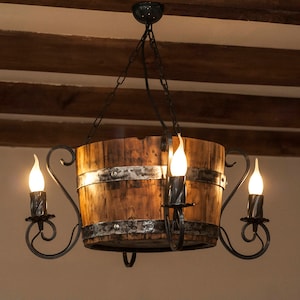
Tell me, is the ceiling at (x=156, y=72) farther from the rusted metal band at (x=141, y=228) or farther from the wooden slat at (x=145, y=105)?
the rusted metal band at (x=141, y=228)

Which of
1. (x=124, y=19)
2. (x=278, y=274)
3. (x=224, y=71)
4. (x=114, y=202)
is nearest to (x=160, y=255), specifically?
(x=278, y=274)

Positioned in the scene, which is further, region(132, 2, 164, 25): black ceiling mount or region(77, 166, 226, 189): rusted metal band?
region(132, 2, 164, 25): black ceiling mount

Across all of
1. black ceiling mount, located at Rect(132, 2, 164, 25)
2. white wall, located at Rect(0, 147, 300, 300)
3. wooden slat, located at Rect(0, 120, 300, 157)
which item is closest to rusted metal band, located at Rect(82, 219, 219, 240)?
black ceiling mount, located at Rect(132, 2, 164, 25)

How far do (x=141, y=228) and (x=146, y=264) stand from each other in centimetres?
233

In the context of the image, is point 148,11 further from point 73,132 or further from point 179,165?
point 73,132

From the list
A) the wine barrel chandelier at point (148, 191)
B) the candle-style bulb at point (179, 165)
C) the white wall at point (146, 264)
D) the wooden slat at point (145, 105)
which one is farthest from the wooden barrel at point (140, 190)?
the white wall at point (146, 264)

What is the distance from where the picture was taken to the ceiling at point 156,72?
3.10 metres

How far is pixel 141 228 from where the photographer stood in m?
2.26

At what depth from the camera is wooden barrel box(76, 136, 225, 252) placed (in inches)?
89.3

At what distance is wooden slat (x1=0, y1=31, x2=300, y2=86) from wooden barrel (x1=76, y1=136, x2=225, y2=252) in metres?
1.09

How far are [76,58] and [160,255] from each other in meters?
1.56

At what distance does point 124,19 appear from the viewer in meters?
3.17

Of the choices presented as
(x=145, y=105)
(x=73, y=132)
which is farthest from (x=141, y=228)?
(x=73, y=132)

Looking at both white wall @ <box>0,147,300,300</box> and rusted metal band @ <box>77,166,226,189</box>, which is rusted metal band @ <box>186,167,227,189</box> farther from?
white wall @ <box>0,147,300,300</box>
